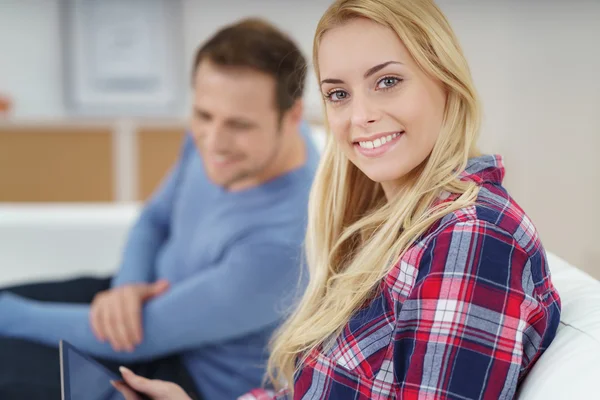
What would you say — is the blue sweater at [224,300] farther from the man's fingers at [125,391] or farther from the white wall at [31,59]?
the white wall at [31,59]

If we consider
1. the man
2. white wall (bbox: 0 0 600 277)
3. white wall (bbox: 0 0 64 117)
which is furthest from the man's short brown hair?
white wall (bbox: 0 0 64 117)

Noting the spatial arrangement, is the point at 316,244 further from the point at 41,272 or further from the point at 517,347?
the point at 41,272

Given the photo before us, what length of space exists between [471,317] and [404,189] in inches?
8.2

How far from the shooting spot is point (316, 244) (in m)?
0.93

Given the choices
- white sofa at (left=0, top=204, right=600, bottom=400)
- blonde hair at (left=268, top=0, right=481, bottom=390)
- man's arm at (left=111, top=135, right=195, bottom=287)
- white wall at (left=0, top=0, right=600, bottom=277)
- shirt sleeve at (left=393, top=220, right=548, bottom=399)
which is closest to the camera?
shirt sleeve at (left=393, top=220, right=548, bottom=399)

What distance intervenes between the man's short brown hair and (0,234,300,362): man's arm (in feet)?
0.86

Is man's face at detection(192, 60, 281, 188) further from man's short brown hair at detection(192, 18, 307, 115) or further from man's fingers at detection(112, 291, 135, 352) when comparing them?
man's fingers at detection(112, 291, 135, 352)

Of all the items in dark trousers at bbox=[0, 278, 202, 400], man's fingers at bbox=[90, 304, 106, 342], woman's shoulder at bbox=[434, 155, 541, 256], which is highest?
woman's shoulder at bbox=[434, 155, 541, 256]

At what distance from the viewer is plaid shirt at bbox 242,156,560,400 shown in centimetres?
62

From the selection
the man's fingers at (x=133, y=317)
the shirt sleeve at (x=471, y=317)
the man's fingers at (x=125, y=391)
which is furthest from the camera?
the man's fingers at (x=133, y=317)

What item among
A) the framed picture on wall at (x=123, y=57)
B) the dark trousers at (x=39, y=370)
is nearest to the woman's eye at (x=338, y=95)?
the dark trousers at (x=39, y=370)

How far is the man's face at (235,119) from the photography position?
4.00ft

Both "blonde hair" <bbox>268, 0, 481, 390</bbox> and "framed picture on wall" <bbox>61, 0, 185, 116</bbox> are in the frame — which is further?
"framed picture on wall" <bbox>61, 0, 185, 116</bbox>

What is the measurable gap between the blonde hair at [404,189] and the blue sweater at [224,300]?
273 mm
